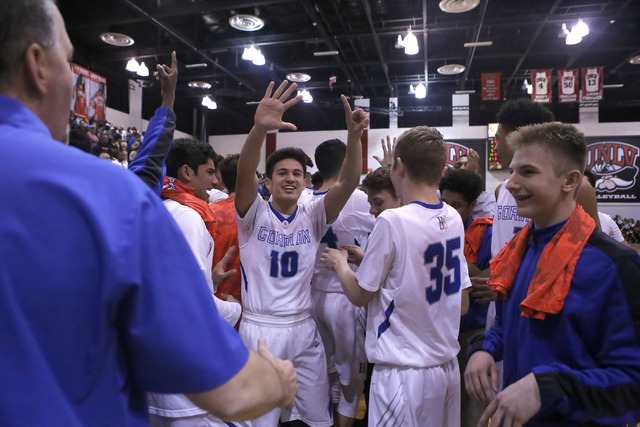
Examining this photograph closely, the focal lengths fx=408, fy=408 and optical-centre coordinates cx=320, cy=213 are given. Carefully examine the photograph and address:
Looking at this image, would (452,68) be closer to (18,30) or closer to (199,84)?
(199,84)

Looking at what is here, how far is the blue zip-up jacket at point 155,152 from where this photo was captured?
198 cm

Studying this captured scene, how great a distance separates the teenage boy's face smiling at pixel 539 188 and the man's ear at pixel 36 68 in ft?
4.86

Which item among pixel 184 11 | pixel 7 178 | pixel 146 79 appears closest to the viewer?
pixel 7 178

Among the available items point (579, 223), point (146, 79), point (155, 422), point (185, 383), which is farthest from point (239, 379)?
point (146, 79)

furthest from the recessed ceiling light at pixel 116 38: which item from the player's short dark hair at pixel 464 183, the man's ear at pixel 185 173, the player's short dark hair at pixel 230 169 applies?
the player's short dark hair at pixel 464 183

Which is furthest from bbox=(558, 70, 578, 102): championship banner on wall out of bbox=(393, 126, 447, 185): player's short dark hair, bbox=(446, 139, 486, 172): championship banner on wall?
bbox=(393, 126, 447, 185): player's short dark hair

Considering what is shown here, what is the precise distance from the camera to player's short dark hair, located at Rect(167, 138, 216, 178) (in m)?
2.87

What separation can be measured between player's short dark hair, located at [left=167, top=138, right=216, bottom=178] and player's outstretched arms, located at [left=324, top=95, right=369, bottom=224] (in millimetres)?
931

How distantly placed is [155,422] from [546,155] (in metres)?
2.16

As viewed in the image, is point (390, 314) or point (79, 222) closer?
point (79, 222)

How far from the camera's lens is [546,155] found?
152 centimetres

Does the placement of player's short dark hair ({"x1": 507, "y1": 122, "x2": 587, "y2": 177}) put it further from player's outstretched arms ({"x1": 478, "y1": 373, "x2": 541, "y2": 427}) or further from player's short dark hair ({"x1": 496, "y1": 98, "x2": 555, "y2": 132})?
player's short dark hair ({"x1": 496, "y1": 98, "x2": 555, "y2": 132})

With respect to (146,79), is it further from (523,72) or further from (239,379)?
(239,379)

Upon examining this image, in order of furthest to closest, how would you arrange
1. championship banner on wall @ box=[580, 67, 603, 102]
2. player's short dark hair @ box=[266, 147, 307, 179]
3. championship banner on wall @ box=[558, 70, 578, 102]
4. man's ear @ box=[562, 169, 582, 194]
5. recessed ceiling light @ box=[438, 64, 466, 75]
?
1. recessed ceiling light @ box=[438, 64, 466, 75]
2. championship banner on wall @ box=[558, 70, 578, 102]
3. championship banner on wall @ box=[580, 67, 603, 102]
4. player's short dark hair @ box=[266, 147, 307, 179]
5. man's ear @ box=[562, 169, 582, 194]
